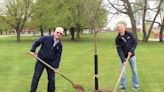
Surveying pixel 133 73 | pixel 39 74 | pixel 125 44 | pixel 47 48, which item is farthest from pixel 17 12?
pixel 47 48

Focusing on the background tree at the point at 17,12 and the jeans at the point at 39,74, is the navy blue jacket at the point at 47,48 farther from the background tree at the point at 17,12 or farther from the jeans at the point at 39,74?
the background tree at the point at 17,12

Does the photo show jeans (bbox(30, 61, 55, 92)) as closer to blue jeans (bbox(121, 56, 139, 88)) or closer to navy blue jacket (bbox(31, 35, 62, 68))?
navy blue jacket (bbox(31, 35, 62, 68))

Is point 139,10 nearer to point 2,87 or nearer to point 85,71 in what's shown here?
point 85,71

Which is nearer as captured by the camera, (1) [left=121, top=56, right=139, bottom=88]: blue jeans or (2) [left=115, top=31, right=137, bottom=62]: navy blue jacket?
(2) [left=115, top=31, right=137, bottom=62]: navy blue jacket

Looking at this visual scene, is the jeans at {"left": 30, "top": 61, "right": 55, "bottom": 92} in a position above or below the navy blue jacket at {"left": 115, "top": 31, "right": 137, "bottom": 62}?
below

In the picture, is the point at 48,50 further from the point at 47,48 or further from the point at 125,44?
the point at 125,44

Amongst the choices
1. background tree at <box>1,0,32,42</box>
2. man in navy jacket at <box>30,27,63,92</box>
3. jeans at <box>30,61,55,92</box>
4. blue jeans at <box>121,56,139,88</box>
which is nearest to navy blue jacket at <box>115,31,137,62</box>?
blue jeans at <box>121,56,139,88</box>

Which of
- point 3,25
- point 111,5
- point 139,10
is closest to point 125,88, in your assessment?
point 111,5

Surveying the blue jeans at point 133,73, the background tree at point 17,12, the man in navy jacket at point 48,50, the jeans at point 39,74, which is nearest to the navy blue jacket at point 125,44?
the blue jeans at point 133,73

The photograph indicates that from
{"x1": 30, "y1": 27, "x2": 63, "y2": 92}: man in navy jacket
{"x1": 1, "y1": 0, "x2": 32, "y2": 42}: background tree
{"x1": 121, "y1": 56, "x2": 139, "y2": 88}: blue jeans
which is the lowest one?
{"x1": 121, "y1": 56, "x2": 139, "y2": 88}: blue jeans

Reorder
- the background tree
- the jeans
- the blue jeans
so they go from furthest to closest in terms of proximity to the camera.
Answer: the background tree → the blue jeans → the jeans

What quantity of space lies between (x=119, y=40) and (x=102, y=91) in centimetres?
158

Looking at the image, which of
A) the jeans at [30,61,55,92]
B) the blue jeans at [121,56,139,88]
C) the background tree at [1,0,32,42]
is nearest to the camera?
the jeans at [30,61,55,92]

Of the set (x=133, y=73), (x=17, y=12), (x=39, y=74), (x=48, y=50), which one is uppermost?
(x=17, y=12)
